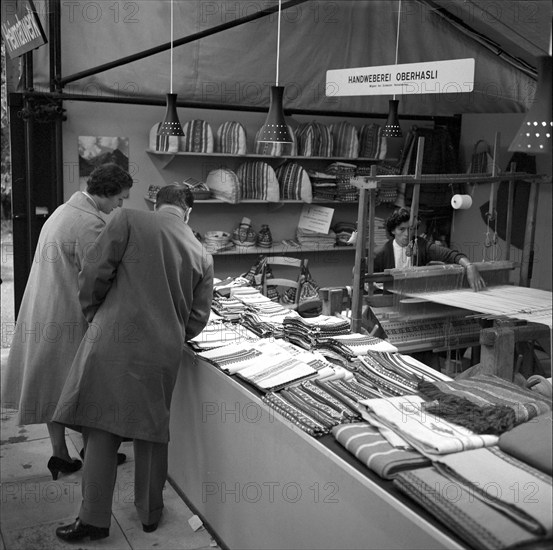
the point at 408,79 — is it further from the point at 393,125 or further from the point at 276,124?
the point at 393,125

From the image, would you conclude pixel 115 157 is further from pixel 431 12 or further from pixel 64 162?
pixel 431 12

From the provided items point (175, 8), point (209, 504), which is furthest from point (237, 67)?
point (209, 504)

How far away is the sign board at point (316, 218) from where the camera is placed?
746 centimetres

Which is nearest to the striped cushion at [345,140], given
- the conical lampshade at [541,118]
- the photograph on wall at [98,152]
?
the photograph on wall at [98,152]

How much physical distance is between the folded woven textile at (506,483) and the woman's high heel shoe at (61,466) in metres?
2.73

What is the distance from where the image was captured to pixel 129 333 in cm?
344

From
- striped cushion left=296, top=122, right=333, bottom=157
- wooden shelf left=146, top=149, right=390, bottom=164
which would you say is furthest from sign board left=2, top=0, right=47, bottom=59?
striped cushion left=296, top=122, right=333, bottom=157

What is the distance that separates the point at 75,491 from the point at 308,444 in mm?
1999

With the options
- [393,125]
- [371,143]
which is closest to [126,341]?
[393,125]

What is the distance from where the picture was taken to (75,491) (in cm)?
420

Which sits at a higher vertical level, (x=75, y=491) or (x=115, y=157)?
(x=115, y=157)

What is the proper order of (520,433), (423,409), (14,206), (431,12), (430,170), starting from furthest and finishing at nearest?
(430,170) → (431,12) → (14,206) → (423,409) → (520,433)

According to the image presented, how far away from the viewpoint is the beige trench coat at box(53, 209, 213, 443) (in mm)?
3451

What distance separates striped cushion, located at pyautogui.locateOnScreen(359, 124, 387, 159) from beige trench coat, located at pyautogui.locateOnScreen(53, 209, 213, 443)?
4477mm
